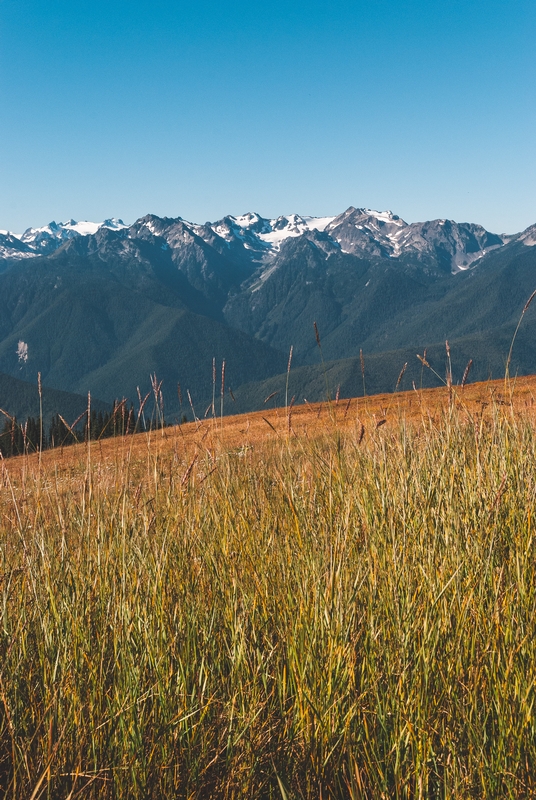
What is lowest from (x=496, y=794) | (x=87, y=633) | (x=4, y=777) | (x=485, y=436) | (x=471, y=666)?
(x=496, y=794)

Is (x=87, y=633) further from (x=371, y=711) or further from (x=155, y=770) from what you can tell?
(x=371, y=711)

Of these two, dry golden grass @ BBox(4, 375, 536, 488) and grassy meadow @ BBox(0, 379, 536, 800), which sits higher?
dry golden grass @ BBox(4, 375, 536, 488)

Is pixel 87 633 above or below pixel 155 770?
above

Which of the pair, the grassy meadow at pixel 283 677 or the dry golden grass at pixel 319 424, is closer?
the grassy meadow at pixel 283 677

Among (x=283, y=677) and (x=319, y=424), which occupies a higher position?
(x=319, y=424)

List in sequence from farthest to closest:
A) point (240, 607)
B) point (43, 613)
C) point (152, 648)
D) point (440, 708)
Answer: point (240, 607), point (43, 613), point (152, 648), point (440, 708)

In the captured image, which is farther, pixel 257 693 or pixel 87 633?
pixel 87 633

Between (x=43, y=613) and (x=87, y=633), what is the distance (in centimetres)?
27

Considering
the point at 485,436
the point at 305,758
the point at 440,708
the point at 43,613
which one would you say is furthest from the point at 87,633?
the point at 485,436

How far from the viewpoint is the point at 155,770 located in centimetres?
222

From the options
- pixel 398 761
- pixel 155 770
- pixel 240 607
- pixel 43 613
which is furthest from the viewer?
pixel 240 607

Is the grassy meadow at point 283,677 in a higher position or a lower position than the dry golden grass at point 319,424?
lower

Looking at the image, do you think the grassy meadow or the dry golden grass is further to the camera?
the dry golden grass

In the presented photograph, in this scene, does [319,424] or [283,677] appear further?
[319,424]
